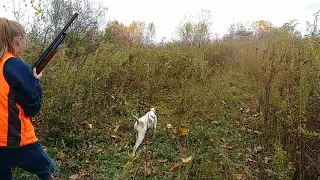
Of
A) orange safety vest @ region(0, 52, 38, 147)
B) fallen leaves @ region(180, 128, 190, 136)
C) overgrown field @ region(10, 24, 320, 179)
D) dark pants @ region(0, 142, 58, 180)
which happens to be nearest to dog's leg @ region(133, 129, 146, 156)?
overgrown field @ region(10, 24, 320, 179)

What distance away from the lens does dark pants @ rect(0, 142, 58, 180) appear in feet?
8.58

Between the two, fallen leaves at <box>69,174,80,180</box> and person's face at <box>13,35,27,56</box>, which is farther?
fallen leaves at <box>69,174,80,180</box>

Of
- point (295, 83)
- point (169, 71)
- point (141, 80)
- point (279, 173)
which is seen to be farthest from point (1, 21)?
point (169, 71)

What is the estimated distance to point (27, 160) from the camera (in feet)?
8.86

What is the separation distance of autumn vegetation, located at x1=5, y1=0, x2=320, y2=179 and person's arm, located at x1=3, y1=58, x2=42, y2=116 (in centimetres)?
87

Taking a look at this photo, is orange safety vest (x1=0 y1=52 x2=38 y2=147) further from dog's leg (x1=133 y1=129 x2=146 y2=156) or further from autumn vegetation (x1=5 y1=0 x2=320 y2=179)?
dog's leg (x1=133 y1=129 x2=146 y2=156)

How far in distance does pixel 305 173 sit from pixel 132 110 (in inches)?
122

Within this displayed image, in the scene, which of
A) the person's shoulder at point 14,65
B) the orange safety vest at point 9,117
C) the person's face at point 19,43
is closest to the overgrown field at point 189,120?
the orange safety vest at point 9,117

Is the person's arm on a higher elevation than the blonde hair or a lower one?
lower

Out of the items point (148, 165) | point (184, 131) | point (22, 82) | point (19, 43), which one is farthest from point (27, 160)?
point (184, 131)

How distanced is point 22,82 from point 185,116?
3.11 metres

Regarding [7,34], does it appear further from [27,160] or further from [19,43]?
[27,160]

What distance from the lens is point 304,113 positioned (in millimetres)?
3582

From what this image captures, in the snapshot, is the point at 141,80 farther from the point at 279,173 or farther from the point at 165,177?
Answer: the point at 279,173
